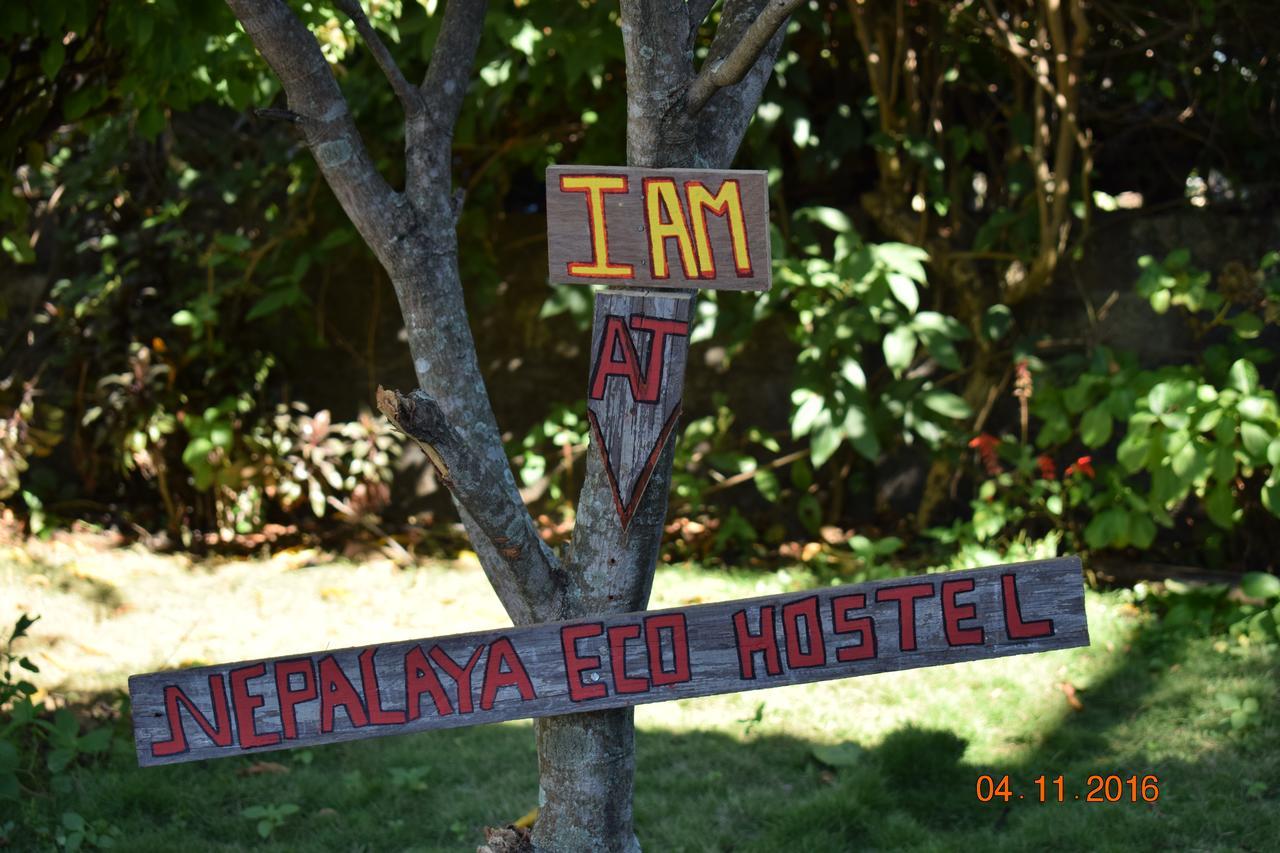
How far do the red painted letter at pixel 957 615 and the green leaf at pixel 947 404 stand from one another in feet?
8.34

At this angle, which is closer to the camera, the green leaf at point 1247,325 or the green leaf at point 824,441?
the green leaf at point 1247,325

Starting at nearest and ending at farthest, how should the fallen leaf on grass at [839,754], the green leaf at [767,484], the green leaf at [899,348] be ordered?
the fallen leaf on grass at [839,754], the green leaf at [899,348], the green leaf at [767,484]

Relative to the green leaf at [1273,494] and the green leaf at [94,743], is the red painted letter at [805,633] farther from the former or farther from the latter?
the green leaf at [1273,494]

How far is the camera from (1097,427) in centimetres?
400

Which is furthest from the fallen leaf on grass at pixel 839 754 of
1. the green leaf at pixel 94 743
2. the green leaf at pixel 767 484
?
the green leaf at pixel 94 743

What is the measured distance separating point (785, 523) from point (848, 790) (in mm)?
2413

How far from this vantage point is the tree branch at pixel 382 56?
2168mm

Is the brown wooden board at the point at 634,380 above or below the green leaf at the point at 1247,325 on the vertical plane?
below

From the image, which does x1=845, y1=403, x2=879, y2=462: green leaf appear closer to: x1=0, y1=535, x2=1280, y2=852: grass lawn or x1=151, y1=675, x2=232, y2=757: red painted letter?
x1=0, y1=535, x2=1280, y2=852: grass lawn

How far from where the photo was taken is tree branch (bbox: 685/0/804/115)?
189 cm

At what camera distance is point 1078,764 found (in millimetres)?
3279

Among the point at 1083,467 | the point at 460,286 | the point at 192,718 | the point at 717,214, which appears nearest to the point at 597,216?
the point at 717,214

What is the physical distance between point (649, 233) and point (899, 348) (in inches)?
99.8

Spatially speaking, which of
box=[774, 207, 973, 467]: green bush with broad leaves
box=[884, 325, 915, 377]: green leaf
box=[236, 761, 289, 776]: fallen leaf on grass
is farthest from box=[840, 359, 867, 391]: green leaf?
box=[236, 761, 289, 776]: fallen leaf on grass
